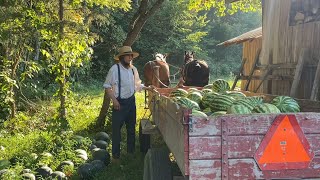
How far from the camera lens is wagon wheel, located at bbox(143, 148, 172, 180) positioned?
459 cm

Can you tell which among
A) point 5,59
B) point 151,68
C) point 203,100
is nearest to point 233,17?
point 151,68

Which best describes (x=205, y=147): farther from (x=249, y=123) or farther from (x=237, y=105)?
(x=237, y=105)

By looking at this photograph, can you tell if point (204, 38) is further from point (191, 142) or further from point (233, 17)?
point (191, 142)

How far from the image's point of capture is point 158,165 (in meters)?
4.68

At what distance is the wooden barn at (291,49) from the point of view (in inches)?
272

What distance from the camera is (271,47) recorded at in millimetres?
8523

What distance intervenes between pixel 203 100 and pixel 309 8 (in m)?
3.70

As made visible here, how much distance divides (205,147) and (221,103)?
1.35 meters

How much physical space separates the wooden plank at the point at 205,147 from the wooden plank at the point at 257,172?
6.7 inches

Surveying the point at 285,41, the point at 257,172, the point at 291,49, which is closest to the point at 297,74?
the point at 291,49

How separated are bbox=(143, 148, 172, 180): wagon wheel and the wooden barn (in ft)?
9.92

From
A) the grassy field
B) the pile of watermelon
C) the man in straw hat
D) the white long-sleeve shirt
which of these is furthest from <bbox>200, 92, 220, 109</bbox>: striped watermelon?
the white long-sleeve shirt

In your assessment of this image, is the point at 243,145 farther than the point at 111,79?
No

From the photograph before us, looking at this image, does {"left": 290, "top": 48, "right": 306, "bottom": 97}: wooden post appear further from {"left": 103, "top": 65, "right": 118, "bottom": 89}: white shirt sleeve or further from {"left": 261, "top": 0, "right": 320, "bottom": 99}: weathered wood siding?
{"left": 103, "top": 65, "right": 118, "bottom": 89}: white shirt sleeve
